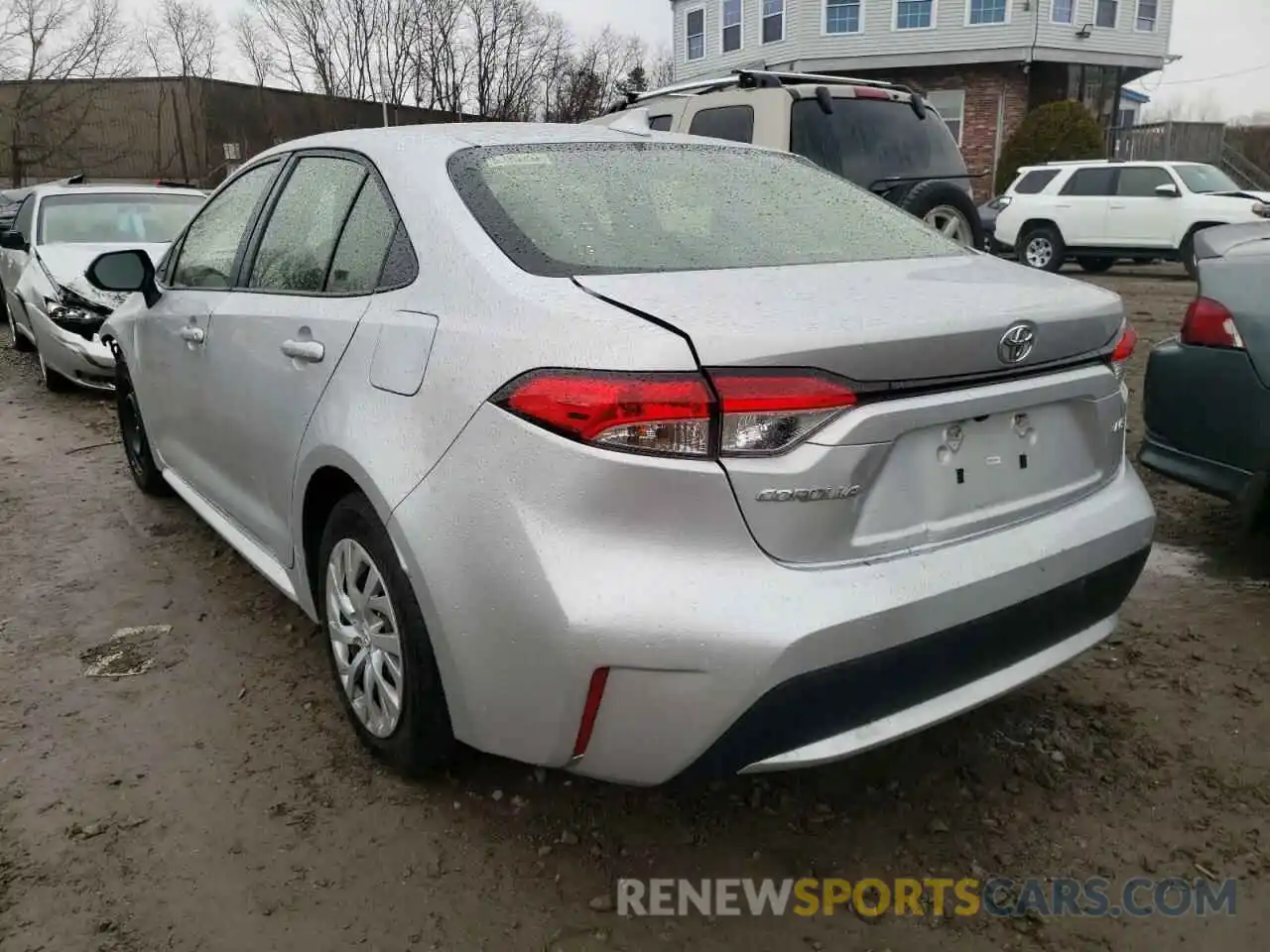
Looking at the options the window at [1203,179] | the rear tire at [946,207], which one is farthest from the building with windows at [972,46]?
the rear tire at [946,207]

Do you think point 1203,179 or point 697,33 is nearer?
point 1203,179

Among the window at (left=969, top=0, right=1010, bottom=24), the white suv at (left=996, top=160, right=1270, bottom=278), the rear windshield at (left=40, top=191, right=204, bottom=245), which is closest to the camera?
the rear windshield at (left=40, top=191, right=204, bottom=245)

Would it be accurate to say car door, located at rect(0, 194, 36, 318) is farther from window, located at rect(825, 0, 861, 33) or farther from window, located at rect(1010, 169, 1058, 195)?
window, located at rect(825, 0, 861, 33)

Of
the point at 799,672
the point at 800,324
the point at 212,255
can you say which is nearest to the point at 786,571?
the point at 799,672

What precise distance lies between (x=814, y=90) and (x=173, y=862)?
633 cm

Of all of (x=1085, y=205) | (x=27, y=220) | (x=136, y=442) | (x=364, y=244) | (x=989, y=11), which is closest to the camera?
(x=364, y=244)

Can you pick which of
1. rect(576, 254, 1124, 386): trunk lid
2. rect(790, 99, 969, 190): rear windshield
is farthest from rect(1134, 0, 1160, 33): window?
rect(576, 254, 1124, 386): trunk lid

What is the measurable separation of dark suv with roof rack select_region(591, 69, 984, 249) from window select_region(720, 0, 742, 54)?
2061 cm

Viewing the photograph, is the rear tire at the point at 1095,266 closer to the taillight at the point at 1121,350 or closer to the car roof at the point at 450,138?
the car roof at the point at 450,138

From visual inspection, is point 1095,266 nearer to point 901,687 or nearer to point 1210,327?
point 1210,327

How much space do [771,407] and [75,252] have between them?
7317 millimetres

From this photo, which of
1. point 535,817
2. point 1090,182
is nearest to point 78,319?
point 535,817

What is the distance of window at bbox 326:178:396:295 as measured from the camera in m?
2.40

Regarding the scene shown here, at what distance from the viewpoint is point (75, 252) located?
7426 millimetres
